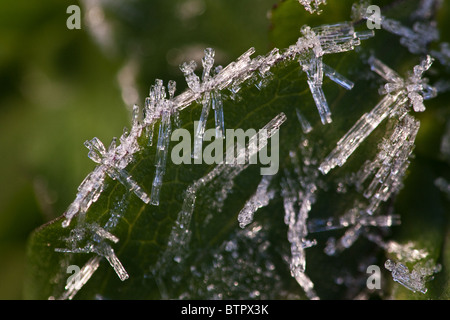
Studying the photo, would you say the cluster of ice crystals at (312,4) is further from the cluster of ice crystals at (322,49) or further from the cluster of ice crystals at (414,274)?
the cluster of ice crystals at (414,274)

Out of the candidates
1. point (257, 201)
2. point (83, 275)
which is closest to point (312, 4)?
point (257, 201)

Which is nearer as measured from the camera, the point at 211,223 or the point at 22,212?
the point at 211,223

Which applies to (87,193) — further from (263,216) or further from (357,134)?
(357,134)

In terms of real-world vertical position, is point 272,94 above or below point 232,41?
below

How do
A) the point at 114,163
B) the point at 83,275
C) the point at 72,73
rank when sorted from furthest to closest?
the point at 72,73 < the point at 83,275 < the point at 114,163

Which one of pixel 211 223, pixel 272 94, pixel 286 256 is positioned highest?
pixel 272 94
